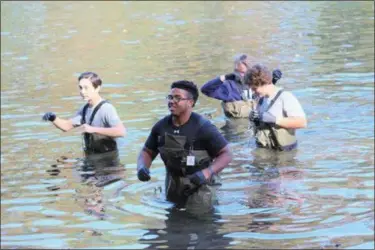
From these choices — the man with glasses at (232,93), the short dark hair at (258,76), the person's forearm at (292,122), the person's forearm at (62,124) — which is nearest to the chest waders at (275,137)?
the person's forearm at (292,122)

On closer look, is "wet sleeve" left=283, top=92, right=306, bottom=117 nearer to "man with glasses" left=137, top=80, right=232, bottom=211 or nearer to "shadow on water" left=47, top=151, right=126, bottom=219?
"shadow on water" left=47, top=151, right=126, bottom=219

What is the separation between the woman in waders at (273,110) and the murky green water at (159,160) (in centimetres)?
40

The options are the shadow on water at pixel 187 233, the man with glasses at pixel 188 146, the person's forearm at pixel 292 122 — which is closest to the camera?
the shadow on water at pixel 187 233

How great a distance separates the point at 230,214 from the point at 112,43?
20698mm

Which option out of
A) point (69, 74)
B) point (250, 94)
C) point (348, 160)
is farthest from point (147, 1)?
point (348, 160)

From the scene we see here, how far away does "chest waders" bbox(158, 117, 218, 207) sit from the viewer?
29.7 ft

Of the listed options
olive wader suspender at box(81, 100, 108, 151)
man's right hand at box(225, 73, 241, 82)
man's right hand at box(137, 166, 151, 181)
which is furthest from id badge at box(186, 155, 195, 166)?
man's right hand at box(225, 73, 241, 82)

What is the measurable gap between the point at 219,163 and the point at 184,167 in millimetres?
452

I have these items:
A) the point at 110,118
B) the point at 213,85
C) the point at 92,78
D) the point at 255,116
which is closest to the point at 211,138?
the point at 255,116

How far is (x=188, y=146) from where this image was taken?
907 centimetres

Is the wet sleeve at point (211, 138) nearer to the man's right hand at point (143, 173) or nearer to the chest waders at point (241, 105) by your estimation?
the man's right hand at point (143, 173)

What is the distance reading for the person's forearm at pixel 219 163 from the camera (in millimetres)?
8898

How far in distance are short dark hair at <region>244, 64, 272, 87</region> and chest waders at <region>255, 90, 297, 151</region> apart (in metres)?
0.78

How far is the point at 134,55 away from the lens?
26.4 metres
